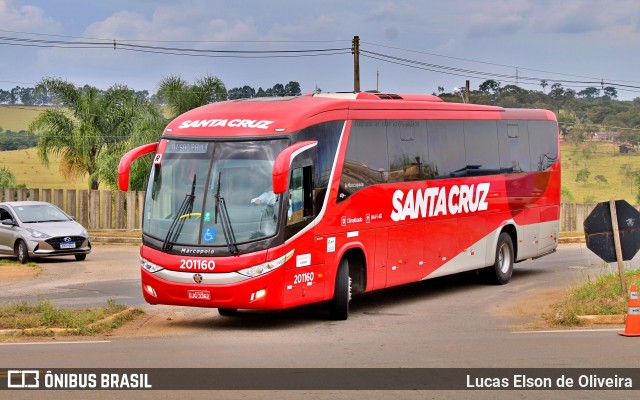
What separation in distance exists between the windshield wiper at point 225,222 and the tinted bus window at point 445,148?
229 inches

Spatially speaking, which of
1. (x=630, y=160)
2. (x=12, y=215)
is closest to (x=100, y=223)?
(x=12, y=215)

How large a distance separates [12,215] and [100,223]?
51.3ft

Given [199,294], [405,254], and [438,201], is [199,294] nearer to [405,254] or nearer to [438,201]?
[405,254]

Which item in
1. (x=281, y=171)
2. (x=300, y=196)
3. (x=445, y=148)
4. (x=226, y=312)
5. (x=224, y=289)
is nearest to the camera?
(x=281, y=171)

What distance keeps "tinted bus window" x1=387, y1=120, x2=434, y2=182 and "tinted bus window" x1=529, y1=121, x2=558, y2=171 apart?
4908 mm

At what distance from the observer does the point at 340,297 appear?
17219mm

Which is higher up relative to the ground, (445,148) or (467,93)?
(467,93)

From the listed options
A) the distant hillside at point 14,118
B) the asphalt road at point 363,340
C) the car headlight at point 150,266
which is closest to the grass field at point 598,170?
the distant hillside at point 14,118

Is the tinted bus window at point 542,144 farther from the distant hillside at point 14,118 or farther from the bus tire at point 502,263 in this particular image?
the distant hillside at point 14,118

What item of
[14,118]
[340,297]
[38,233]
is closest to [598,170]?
[14,118]

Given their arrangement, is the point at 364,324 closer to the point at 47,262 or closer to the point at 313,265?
the point at 313,265

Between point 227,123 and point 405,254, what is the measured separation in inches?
184

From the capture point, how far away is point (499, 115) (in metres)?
23.3

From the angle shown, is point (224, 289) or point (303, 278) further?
point (303, 278)
